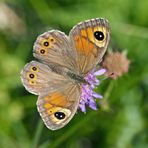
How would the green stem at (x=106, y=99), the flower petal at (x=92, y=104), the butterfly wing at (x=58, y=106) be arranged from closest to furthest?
the butterfly wing at (x=58, y=106), the flower petal at (x=92, y=104), the green stem at (x=106, y=99)

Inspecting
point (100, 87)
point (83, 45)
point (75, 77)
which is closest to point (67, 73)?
point (75, 77)

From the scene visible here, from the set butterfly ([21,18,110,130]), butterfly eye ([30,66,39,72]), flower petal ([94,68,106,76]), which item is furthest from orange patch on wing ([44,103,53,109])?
flower petal ([94,68,106,76])

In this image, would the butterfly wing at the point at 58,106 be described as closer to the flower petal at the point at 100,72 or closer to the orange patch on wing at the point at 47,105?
the orange patch on wing at the point at 47,105

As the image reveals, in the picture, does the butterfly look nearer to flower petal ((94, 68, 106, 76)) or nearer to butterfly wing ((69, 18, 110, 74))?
butterfly wing ((69, 18, 110, 74))

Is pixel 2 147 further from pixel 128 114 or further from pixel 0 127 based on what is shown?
pixel 128 114

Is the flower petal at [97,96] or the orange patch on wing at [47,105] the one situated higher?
the orange patch on wing at [47,105]

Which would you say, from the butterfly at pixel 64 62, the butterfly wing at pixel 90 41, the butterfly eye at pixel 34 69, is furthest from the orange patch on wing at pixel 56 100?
the butterfly wing at pixel 90 41

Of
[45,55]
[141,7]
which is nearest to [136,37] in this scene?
[141,7]
